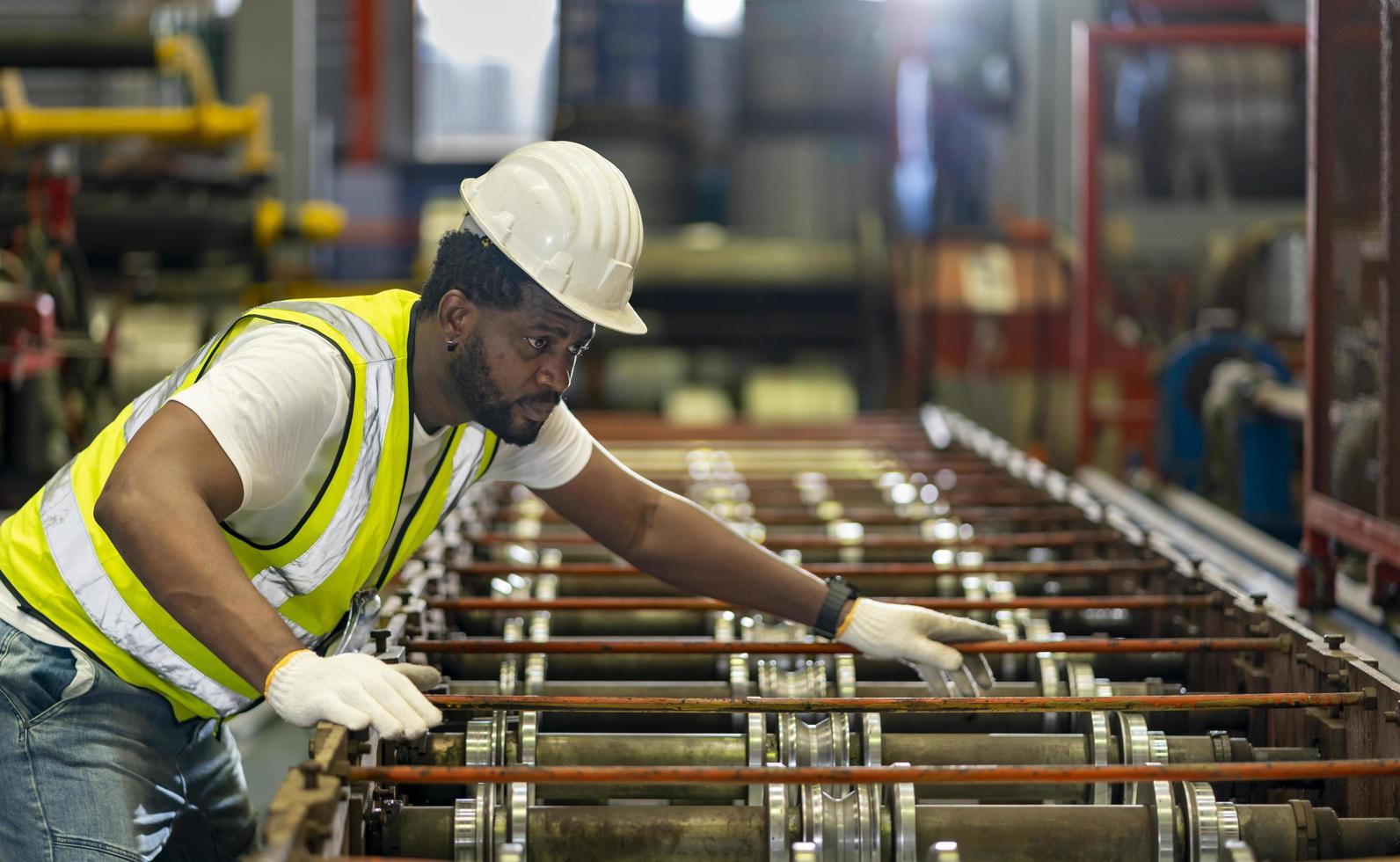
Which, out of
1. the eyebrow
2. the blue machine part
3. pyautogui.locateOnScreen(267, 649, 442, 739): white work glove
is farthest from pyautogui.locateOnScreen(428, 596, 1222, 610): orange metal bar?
the blue machine part

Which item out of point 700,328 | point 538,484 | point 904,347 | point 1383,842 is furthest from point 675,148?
point 1383,842

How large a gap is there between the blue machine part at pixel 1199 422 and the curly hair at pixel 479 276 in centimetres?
415

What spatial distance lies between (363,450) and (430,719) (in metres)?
0.46

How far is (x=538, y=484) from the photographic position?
2654mm

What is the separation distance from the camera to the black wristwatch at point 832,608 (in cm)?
263

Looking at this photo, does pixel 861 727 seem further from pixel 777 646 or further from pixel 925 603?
pixel 925 603

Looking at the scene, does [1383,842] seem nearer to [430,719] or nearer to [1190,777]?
[1190,777]

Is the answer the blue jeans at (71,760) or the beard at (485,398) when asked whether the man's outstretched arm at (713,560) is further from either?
the blue jeans at (71,760)

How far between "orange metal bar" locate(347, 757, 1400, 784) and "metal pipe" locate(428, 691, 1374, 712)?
0.21 metres

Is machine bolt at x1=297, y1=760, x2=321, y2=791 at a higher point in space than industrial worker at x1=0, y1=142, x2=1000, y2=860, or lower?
lower

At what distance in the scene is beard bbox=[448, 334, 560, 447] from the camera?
221 centimetres

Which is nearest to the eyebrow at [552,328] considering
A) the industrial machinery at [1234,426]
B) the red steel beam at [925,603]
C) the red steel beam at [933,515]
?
the red steel beam at [925,603]

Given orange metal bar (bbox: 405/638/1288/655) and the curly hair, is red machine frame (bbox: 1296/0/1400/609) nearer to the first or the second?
orange metal bar (bbox: 405/638/1288/655)

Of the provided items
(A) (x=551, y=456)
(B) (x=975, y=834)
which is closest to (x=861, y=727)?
(B) (x=975, y=834)
